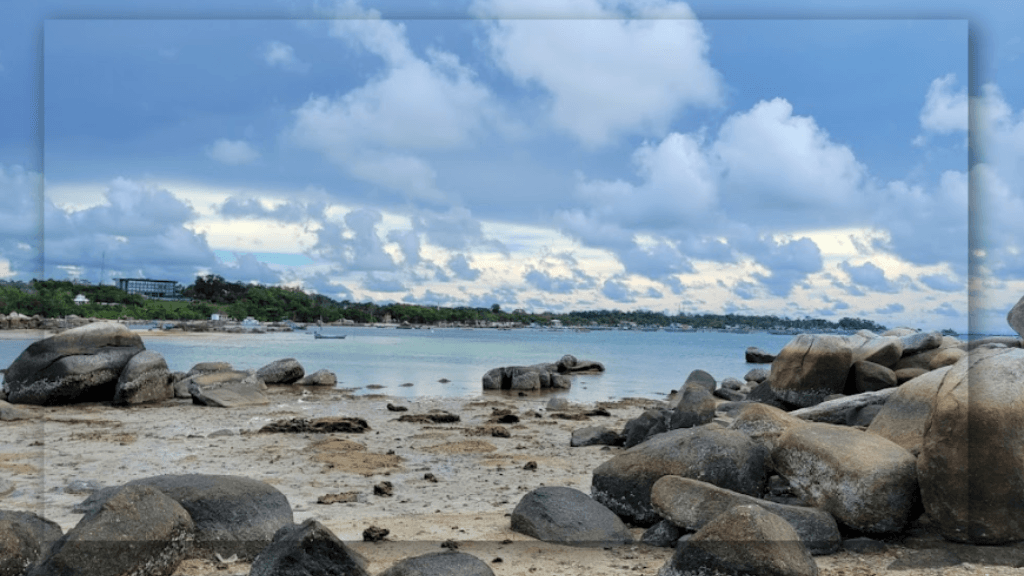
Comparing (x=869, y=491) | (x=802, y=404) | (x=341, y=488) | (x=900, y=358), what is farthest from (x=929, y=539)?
(x=900, y=358)

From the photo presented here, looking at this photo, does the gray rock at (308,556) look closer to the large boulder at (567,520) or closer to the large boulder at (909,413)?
the large boulder at (567,520)

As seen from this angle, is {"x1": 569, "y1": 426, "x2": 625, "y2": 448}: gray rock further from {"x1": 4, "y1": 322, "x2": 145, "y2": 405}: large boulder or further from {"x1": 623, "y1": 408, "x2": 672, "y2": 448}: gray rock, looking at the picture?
{"x1": 4, "y1": 322, "x2": 145, "y2": 405}: large boulder

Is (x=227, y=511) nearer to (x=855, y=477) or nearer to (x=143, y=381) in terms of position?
(x=855, y=477)

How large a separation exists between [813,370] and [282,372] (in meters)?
14.0

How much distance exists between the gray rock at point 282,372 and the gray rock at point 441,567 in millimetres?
17028

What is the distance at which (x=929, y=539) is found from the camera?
17.7 ft

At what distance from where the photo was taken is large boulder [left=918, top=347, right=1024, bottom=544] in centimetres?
505

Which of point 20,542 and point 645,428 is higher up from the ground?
point 20,542

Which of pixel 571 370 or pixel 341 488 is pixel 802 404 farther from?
pixel 571 370

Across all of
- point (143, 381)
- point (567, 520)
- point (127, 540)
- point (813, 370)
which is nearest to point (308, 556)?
point (127, 540)

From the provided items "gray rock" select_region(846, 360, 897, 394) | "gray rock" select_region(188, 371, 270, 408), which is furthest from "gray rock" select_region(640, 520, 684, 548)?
"gray rock" select_region(188, 371, 270, 408)

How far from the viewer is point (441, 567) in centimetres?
416

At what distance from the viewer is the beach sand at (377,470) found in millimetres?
5160

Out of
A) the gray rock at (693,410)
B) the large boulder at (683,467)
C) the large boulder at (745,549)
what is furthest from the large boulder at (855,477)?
the gray rock at (693,410)
